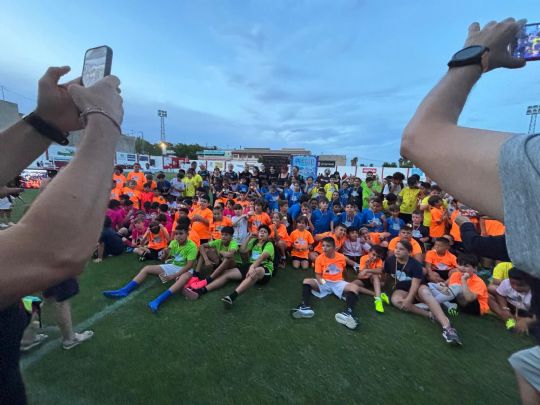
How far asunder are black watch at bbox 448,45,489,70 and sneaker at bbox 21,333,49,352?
4.59 m

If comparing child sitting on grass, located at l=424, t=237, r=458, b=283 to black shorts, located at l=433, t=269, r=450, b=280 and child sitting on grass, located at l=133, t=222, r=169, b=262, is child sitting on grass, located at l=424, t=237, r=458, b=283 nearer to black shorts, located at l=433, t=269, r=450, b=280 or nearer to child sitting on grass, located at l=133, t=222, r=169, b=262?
black shorts, located at l=433, t=269, r=450, b=280

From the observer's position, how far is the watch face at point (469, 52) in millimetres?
714

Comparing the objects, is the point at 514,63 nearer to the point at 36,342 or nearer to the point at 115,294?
the point at 36,342

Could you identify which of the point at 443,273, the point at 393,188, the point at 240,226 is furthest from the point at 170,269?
the point at 393,188

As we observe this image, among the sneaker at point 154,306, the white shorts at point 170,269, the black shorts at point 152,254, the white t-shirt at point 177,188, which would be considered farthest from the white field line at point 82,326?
the white t-shirt at point 177,188

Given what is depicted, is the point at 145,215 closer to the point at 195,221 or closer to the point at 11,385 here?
the point at 195,221

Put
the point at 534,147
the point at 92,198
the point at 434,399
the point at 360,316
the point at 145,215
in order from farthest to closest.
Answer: the point at 145,215 < the point at 360,316 < the point at 434,399 < the point at 92,198 < the point at 534,147

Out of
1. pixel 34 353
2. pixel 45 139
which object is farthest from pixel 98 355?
pixel 45 139

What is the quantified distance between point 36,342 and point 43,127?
3.51 m

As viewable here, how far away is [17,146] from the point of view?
1.04 meters

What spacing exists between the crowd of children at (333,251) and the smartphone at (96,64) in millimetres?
3669

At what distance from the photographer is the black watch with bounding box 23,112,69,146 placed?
1064 mm

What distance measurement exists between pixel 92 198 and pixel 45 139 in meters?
0.78

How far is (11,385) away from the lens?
115 centimetres
